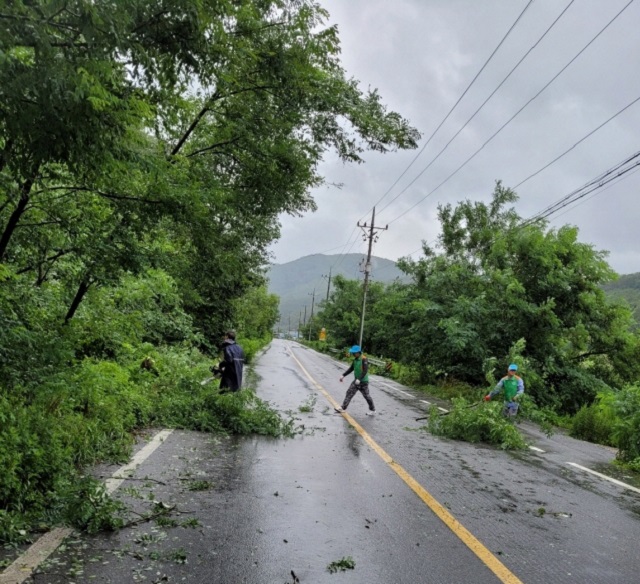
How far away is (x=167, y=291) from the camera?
1312cm

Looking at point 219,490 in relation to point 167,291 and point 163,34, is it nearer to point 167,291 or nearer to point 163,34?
point 163,34

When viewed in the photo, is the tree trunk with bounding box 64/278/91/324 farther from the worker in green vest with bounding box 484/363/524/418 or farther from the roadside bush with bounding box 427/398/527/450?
the worker in green vest with bounding box 484/363/524/418

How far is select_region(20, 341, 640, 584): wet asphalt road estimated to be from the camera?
385 centimetres

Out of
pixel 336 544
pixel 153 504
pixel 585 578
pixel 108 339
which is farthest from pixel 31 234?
pixel 585 578

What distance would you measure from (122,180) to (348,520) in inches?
194

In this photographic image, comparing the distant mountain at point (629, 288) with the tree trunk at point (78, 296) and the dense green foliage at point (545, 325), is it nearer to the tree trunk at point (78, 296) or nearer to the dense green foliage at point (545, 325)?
the dense green foliage at point (545, 325)

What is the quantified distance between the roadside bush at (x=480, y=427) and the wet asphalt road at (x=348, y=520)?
43.8 inches

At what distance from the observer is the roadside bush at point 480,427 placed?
33.8ft

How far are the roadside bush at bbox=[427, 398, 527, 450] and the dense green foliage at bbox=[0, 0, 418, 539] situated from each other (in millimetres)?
3494

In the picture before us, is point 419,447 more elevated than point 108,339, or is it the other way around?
point 108,339

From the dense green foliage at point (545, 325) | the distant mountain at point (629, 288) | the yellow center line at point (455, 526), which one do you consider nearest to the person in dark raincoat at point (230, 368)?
the yellow center line at point (455, 526)

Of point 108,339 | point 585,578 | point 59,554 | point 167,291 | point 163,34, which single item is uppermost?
point 163,34

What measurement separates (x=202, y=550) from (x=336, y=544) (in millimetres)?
1084

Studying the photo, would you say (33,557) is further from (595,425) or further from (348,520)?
(595,425)
